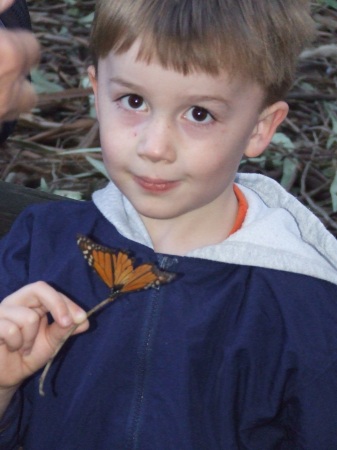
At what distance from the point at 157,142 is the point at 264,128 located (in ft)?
1.02

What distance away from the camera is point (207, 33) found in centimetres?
166

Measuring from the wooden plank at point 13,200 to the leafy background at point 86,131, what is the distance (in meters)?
0.82

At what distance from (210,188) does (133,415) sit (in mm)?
455

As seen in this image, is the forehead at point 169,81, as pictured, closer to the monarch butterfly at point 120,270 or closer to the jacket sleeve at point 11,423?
the monarch butterfly at point 120,270

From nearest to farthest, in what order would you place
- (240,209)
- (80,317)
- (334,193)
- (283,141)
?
(80,317), (240,209), (334,193), (283,141)

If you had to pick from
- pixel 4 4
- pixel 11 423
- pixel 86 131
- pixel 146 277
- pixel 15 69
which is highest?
pixel 4 4

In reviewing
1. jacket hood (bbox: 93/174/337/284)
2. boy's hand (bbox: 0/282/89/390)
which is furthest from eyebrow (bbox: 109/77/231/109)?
boy's hand (bbox: 0/282/89/390)

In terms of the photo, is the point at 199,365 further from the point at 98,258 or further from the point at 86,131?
the point at 86,131

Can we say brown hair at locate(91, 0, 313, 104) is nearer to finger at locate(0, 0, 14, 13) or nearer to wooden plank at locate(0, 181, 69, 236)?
finger at locate(0, 0, 14, 13)

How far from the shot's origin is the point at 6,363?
1741 millimetres

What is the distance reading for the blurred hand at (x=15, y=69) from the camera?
183 centimetres

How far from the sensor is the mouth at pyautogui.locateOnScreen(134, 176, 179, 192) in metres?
1.70

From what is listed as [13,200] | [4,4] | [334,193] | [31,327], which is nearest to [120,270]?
[31,327]

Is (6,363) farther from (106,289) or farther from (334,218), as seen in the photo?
(334,218)
